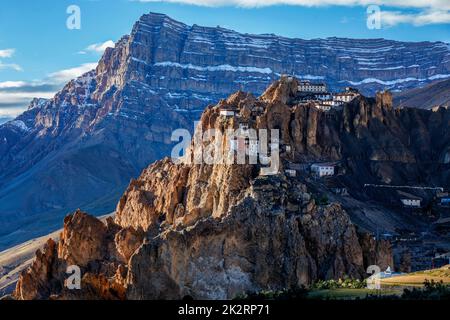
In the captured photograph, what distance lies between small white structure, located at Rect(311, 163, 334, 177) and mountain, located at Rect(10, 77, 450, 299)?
5.77 ft

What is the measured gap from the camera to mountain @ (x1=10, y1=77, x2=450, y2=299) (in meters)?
94.2

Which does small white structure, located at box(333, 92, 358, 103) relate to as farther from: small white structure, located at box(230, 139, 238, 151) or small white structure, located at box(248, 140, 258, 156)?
small white structure, located at box(230, 139, 238, 151)

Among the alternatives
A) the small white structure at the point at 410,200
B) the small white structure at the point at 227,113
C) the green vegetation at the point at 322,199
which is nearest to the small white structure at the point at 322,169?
the small white structure at the point at 410,200

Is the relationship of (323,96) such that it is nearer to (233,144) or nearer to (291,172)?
(291,172)

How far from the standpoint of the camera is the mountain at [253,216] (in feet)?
309

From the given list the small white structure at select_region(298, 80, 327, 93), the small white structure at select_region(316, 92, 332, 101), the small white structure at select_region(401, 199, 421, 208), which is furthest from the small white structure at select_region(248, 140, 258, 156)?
the small white structure at select_region(298, 80, 327, 93)

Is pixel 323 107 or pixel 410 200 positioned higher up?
pixel 323 107

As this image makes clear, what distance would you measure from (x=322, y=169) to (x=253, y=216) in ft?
139

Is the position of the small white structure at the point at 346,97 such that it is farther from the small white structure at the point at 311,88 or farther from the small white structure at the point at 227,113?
the small white structure at the point at 227,113

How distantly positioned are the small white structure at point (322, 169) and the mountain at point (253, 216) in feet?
5.77

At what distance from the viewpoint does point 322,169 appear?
13962cm

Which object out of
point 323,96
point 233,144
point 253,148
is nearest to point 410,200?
point 253,148
